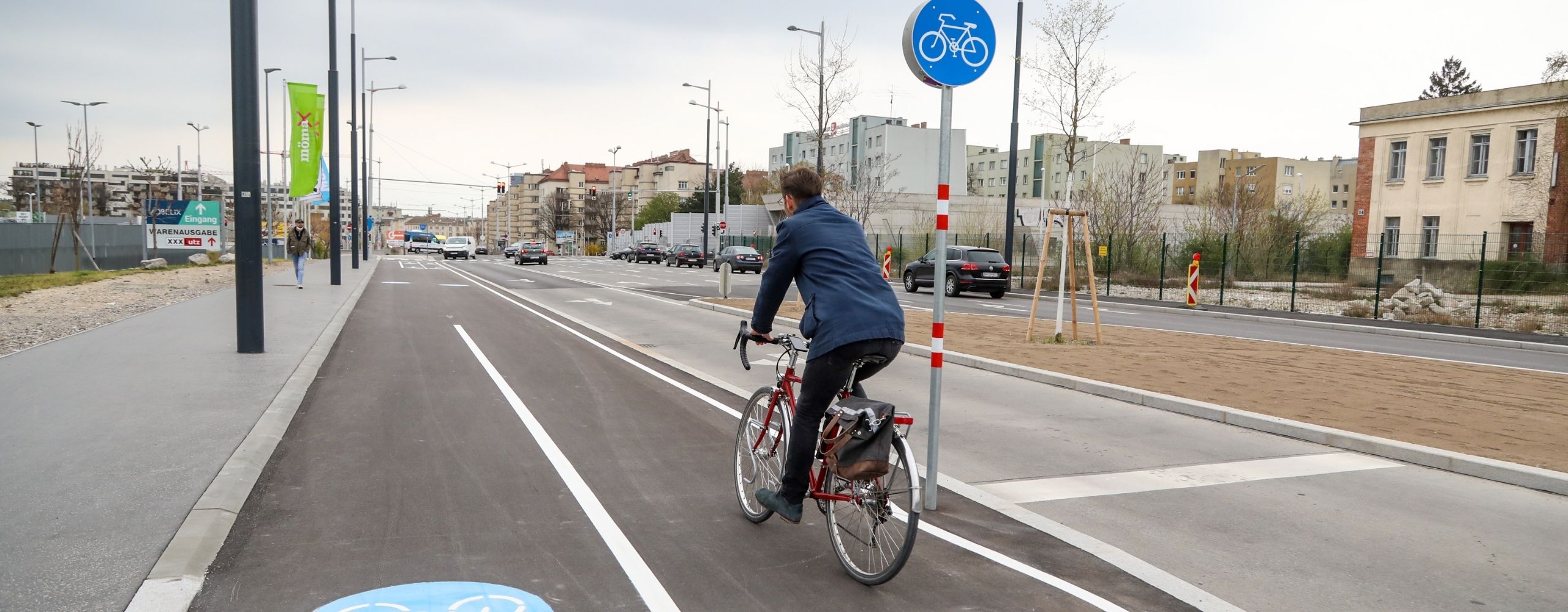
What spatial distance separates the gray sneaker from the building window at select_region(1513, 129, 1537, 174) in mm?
40058

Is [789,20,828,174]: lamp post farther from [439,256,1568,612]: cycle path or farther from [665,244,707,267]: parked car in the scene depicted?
[665,244,707,267]: parked car

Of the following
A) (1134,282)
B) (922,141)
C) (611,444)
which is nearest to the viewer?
(611,444)

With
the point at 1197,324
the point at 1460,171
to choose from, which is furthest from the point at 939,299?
the point at 1460,171

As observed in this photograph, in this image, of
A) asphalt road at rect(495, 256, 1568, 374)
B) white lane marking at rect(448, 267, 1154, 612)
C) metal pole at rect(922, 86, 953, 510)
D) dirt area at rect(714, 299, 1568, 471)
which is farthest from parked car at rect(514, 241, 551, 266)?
metal pole at rect(922, 86, 953, 510)

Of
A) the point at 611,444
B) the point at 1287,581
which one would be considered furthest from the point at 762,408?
the point at 1287,581

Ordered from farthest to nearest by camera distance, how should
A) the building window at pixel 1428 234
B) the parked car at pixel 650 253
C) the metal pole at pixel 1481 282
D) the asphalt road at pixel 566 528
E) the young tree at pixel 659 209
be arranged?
the young tree at pixel 659 209, the parked car at pixel 650 253, the building window at pixel 1428 234, the metal pole at pixel 1481 282, the asphalt road at pixel 566 528

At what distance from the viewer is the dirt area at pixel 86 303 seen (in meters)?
13.3

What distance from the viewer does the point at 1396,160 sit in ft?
125

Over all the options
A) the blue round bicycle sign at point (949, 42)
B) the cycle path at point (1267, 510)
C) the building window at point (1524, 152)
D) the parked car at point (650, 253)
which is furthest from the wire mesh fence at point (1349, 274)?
the parked car at point (650, 253)

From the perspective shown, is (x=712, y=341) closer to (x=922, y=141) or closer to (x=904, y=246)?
(x=904, y=246)

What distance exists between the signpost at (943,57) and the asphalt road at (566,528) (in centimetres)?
65

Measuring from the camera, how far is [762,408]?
16.5ft

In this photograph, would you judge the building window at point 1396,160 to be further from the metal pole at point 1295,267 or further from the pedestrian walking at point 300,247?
the pedestrian walking at point 300,247

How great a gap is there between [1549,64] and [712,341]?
2990 centimetres
